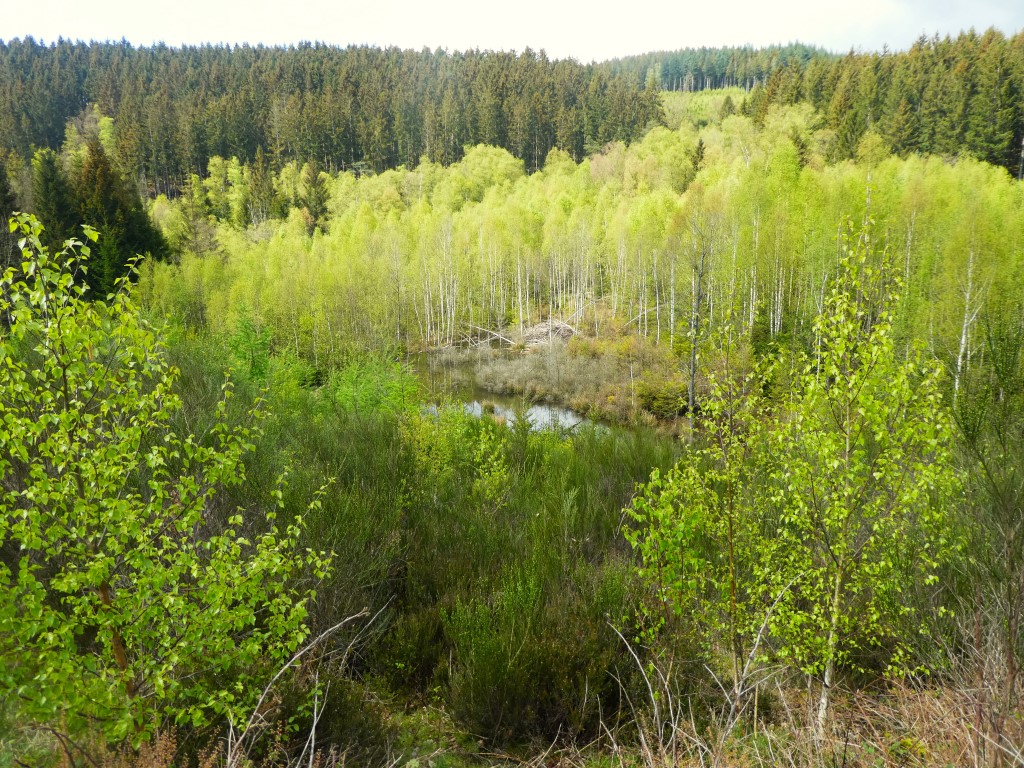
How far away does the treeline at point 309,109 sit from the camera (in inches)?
2960

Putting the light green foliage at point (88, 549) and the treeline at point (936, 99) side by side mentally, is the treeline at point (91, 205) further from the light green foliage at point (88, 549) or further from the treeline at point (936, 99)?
the treeline at point (936, 99)

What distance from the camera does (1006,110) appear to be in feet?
134

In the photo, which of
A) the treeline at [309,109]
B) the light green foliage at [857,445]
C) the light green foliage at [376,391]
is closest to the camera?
the light green foliage at [857,445]

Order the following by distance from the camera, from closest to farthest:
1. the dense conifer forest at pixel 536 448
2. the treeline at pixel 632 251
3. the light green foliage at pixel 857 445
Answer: the dense conifer forest at pixel 536 448, the light green foliage at pixel 857 445, the treeline at pixel 632 251

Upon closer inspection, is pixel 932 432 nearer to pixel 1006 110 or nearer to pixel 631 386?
pixel 631 386

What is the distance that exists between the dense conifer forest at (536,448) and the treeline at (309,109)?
2.13 meters

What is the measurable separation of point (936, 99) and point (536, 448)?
1990 inches

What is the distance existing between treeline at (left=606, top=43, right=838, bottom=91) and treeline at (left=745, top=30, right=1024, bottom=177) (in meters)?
73.9

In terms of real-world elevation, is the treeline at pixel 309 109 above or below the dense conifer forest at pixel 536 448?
above

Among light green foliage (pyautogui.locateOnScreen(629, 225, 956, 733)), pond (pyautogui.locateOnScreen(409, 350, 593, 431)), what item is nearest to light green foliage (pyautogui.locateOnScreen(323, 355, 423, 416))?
pond (pyautogui.locateOnScreen(409, 350, 593, 431))

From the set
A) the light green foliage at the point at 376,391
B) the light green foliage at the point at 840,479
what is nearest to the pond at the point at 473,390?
the light green foliage at the point at 376,391

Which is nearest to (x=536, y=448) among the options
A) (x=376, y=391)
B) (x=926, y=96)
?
(x=376, y=391)

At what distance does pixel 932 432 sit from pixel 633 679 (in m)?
3.24

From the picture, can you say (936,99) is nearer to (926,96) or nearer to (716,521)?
(926,96)
